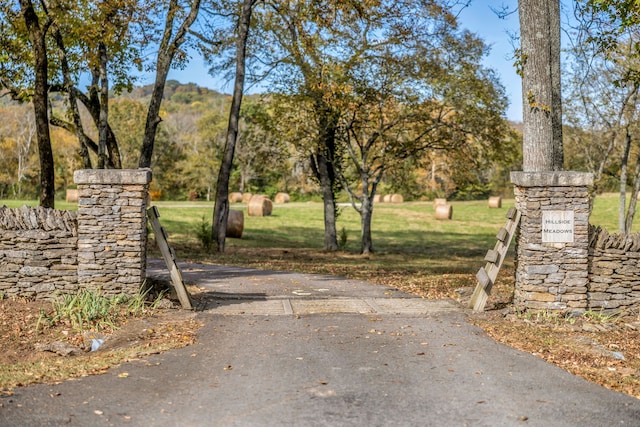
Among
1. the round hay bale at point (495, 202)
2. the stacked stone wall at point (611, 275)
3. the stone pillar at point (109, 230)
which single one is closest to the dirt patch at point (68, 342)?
the stone pillar at point (109, 230)

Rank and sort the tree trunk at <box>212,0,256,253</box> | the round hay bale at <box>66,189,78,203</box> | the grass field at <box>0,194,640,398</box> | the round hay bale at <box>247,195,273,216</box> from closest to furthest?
the grass field at <box>0,194,640,398</box>
the tree trunk at <box>212,0,256,253</box>
the round hay bale at <box>247,195,273,216</box>
the round hay bale at <box>66,189,78,203</box>

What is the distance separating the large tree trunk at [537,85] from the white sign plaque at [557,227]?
133 centimetres

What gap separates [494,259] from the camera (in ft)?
37.4

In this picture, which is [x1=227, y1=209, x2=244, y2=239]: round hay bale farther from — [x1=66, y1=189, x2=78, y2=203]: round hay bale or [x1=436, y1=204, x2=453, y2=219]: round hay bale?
[x1=436, y1=204, x2=453, y2=219]: round hay bale

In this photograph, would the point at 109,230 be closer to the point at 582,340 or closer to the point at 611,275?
the point at 582,340

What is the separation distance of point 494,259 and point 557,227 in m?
1.12

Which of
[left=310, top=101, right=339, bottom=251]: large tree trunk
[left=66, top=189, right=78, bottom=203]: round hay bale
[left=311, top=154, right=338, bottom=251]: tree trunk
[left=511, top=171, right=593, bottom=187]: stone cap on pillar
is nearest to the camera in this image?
[left=511, top=171, right=593, bottom=187]: stone cap on pillar

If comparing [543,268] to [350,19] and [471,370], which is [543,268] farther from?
[350,19]

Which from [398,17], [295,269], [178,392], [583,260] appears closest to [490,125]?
[398,17]

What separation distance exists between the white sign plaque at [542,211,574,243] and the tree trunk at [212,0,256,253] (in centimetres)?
1374

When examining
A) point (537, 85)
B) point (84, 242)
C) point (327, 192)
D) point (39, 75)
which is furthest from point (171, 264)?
point (327, 192)

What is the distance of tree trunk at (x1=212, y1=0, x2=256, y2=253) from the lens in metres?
23.0

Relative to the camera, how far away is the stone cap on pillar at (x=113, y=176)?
11.0m

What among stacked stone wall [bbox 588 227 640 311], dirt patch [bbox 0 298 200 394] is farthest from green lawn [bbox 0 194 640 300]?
dirt patch [bbox 0 298 200 394]
